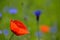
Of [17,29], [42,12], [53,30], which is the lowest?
[53,30]

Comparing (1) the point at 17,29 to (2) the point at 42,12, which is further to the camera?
(2) the point at 42,12

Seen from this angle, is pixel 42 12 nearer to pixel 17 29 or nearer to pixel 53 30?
pixel 53 30

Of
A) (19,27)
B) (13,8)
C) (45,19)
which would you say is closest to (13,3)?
(13,8)

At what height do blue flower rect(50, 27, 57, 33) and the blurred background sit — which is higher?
the blurred background

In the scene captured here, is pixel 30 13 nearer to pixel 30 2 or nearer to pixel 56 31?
pixel 30 2

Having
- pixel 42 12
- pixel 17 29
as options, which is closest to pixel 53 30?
pixel 42 12

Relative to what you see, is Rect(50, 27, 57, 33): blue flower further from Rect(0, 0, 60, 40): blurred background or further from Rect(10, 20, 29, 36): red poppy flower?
Rect(10, 20, 29, 36): red poppy flower

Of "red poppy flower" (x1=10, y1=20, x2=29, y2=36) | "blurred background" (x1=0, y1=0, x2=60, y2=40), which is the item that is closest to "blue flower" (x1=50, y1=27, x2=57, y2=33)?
"blurred background" (x1=0, y1=0, x2=60, y2=40)

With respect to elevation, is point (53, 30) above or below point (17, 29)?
below

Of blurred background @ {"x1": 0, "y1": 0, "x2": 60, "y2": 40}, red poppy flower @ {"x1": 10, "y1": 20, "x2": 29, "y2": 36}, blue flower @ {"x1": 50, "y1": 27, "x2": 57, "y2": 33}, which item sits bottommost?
blue flower @ {"x1": 50, "y1": 27, "x2": 57, "y2": 33}

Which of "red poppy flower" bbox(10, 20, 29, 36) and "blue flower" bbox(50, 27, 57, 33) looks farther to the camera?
"blue flower" bbox(50, 27, 57, 33)

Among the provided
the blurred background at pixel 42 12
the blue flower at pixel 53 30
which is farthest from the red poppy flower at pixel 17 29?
the blue flower at pixel 53 30
